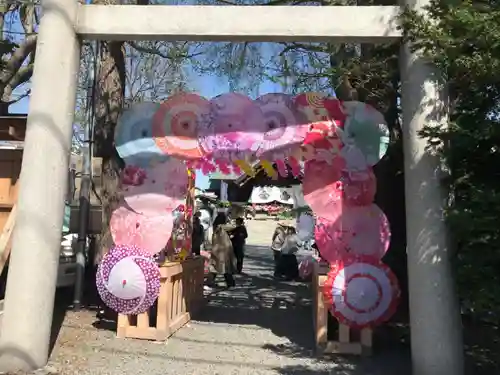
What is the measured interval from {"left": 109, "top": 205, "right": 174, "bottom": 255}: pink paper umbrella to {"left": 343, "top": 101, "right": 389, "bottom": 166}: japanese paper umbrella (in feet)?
7.93

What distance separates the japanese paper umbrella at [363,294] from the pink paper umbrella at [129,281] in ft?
6.84

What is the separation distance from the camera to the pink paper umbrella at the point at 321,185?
19.8ft

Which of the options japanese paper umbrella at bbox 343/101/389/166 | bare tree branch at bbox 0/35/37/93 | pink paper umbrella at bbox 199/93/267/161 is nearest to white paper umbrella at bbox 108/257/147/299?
pink paper umbrella at bbox 199/93/267/161

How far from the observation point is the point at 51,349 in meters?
5.59

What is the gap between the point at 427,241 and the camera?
4.86 meters

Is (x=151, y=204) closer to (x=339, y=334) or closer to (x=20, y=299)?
(x=20, y=299)

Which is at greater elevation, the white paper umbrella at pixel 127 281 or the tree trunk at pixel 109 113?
the tree trunk at pixel 109 113

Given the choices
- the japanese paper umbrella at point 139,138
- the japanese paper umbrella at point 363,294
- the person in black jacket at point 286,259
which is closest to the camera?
the japanese paper umbrella at point 363,294

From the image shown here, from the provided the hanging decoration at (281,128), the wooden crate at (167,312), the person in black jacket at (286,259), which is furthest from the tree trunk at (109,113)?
the person in black jacket at (286,259)

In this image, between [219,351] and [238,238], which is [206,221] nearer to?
[238,238]

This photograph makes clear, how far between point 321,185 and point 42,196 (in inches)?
121

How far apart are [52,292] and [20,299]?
307mm

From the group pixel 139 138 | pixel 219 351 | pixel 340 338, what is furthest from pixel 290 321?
pixel 139 138

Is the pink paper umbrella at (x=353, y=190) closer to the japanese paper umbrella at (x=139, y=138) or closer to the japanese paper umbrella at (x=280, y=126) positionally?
the japanese paper umbrella at (x=280, y=126)
